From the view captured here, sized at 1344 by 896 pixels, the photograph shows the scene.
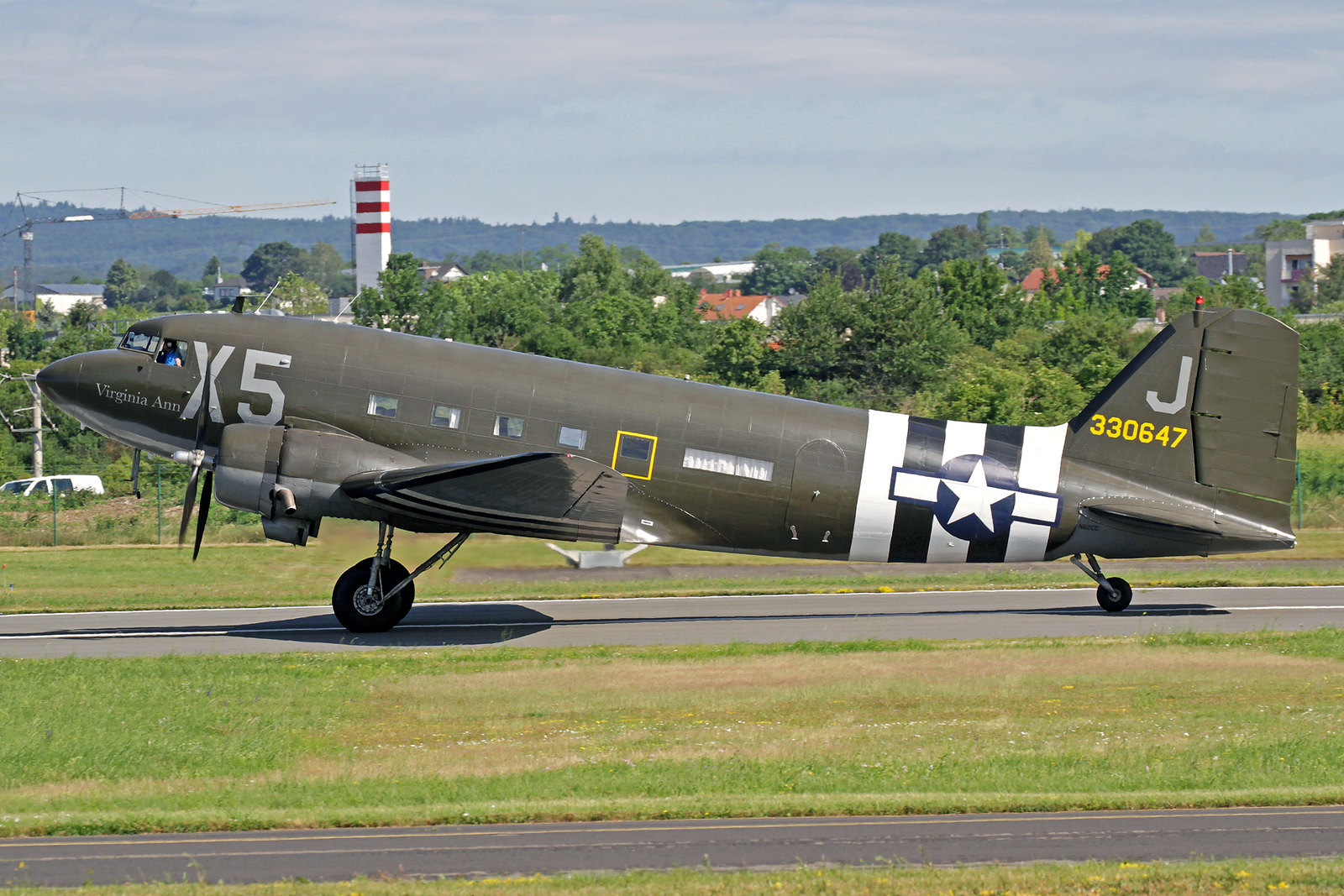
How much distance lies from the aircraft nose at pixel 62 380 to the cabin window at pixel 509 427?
8.05 m

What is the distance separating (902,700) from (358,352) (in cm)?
1183

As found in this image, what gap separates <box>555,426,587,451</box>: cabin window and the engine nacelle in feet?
10.7

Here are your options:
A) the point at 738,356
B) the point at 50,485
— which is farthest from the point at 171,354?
the point at 738,356

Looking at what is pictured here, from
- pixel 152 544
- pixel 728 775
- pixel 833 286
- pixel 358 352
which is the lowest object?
pixel 152 544

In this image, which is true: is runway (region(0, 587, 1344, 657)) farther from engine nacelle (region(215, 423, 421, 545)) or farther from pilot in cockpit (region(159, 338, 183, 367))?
pilot in cockpit (region(159, 338, 183, 367))

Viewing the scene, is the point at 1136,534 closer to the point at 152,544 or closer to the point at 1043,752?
the point at 1043,752

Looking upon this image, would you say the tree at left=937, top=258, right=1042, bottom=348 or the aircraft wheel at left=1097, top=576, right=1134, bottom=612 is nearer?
the aircraft wheel at left=1097, top=576, right=1134, bottom=612

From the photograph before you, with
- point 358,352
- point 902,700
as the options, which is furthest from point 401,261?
point 902,700

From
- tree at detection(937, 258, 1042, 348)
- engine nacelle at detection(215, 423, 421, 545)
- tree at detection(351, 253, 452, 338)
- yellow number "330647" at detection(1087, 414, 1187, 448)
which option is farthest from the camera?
tree at detection(351, 253, 452, 338)

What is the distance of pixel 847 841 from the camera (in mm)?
12891

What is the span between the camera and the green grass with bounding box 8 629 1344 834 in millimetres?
14469

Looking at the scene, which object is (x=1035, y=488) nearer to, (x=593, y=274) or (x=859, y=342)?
(x=859, y=342)

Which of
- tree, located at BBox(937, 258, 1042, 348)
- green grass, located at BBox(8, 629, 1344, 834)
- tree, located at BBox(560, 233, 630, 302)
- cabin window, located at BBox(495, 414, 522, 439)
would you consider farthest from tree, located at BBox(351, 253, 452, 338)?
green grass, located at BBox(8, 629, 1344, 834)

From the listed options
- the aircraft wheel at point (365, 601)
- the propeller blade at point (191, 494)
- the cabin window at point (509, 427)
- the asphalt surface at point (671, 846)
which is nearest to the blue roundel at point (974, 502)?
the cabin window at point (509, 427)
